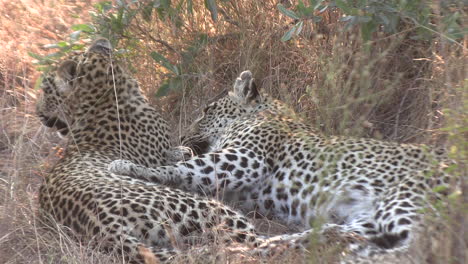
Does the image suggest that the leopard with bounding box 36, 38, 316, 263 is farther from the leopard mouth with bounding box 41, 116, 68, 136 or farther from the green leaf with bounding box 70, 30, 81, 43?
the green leaf with bounding box 70, 30, 81, 43

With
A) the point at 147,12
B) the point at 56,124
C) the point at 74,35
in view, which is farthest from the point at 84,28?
the point at 56,124

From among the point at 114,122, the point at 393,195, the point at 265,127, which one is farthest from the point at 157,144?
the point at 393,195

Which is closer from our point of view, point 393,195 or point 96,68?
point 393,195

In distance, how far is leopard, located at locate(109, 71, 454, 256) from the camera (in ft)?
17.6

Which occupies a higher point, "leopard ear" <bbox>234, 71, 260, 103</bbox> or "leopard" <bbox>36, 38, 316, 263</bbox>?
"leopard ear" <bbox>234, 71, 260, 103</bbox>

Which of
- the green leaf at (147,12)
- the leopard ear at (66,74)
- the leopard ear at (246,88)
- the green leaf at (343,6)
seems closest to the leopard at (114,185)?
the leopard ear at (66,74)

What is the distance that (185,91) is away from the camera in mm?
7609

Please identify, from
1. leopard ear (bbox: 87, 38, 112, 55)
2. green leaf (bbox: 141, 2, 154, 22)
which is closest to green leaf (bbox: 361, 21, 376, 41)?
green leaf (bbox: 141, 2, 154, 22)

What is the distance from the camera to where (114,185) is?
17.1ft

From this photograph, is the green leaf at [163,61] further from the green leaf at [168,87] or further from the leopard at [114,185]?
the leopard at [114,185]

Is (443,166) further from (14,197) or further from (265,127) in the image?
(14,197)

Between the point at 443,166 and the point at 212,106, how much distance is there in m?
2.75

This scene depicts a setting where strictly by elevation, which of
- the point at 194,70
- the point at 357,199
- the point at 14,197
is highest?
the point at 194,70

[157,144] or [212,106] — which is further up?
[212,106]
